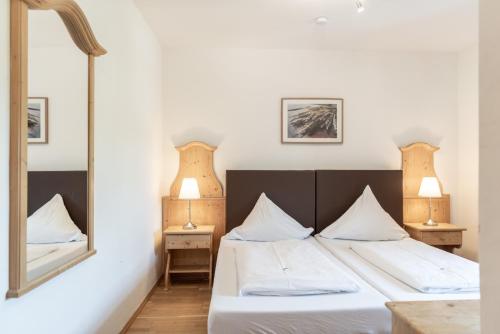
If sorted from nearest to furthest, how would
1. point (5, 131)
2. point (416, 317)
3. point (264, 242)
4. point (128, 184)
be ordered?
1. point (416, 317)
2. point (5, 131)
3. point (128, 184)
4. point (264, 242)

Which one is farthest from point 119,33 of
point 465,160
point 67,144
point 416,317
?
point 465,160

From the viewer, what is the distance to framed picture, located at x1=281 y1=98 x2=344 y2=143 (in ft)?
12.1

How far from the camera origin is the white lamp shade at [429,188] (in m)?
3.48

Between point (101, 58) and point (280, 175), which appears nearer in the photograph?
point (101, 58)

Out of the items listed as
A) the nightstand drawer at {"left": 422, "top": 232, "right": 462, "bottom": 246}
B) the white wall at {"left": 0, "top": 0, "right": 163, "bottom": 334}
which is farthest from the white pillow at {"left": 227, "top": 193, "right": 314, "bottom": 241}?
the nightstand drawer at {"left": 422, "top": 232, "right": 462, "bottom": 246}

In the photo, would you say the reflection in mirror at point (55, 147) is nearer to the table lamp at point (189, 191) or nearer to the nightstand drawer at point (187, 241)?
the nightstand drawer at point (187, 241)

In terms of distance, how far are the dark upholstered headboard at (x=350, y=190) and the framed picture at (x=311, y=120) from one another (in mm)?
448

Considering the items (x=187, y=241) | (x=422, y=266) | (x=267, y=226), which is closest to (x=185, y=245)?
(x=187, y=241)

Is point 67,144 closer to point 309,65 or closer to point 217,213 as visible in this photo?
point 217,213

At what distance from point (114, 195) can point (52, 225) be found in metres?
0.74

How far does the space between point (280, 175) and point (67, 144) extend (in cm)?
234

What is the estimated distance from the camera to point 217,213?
11.8 ft

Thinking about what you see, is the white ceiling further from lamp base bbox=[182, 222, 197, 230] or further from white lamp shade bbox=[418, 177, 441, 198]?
lamp base bbox=[182, 222, 197, 230]

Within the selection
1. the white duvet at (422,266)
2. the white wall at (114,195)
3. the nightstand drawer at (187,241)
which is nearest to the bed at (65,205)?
the white wall at (114,195)
